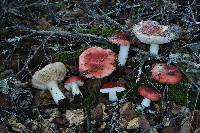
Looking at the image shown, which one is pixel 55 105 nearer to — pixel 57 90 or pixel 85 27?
pixel 57 90

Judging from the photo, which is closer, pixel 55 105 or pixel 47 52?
pixel 55 105

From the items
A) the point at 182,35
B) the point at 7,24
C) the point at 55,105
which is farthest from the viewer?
the point at 7,24

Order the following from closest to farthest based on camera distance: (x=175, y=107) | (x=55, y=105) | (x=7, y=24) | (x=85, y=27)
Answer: (x=175, y=107)
(x=55, y=105)
(x=85, y=27)
(x=7, y=24)

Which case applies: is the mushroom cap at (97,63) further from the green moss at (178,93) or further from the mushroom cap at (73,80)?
the green moss at (178,93)

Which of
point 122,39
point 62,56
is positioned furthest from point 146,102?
point 62,56

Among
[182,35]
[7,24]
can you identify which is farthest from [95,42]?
[7,24]

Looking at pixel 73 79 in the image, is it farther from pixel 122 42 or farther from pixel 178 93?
pixel 178 93

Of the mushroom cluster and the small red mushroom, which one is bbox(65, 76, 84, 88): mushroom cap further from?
the small red mushroom
